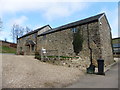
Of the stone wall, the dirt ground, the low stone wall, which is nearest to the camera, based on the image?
the dirt ground

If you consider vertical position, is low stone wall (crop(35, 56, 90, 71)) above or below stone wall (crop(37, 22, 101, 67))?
below

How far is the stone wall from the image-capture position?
14700 mm

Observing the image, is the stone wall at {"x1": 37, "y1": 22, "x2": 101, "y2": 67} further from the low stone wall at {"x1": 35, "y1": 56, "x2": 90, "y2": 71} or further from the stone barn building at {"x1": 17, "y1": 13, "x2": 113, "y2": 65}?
the low stone wall at {"x1": 35, "y1": 56, "x2": 90, "y2": 71}

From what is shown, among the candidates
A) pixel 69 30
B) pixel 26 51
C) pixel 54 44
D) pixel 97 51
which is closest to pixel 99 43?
pixel 97 51

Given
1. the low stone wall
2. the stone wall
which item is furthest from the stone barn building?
the low stone wall

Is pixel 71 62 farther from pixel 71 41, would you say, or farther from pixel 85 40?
pixel 71 41

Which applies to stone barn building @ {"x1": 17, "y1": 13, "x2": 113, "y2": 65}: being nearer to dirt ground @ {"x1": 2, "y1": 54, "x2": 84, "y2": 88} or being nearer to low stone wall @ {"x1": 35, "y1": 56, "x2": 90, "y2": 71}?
low stone wall @ {"x1": 35, "y1": 56, "x2": 90, "y2": 71}

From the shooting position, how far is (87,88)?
17.5 feet

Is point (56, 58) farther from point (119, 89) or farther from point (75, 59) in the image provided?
point (119, 89)

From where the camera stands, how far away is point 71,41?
1803 cm

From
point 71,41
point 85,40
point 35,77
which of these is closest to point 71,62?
point 85,40

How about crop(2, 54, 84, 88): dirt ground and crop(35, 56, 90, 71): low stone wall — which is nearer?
crop(2, 54, 84, 88): dirt ground

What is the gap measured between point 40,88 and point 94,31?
40.7ft

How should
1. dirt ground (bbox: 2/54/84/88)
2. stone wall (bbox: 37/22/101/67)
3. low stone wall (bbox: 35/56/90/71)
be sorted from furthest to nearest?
stone wall (bbox: 37/22/101/67)
low stone wall (bbox: 35/56/90/71)
dirt ground (bbox: 2/54/84/88)
